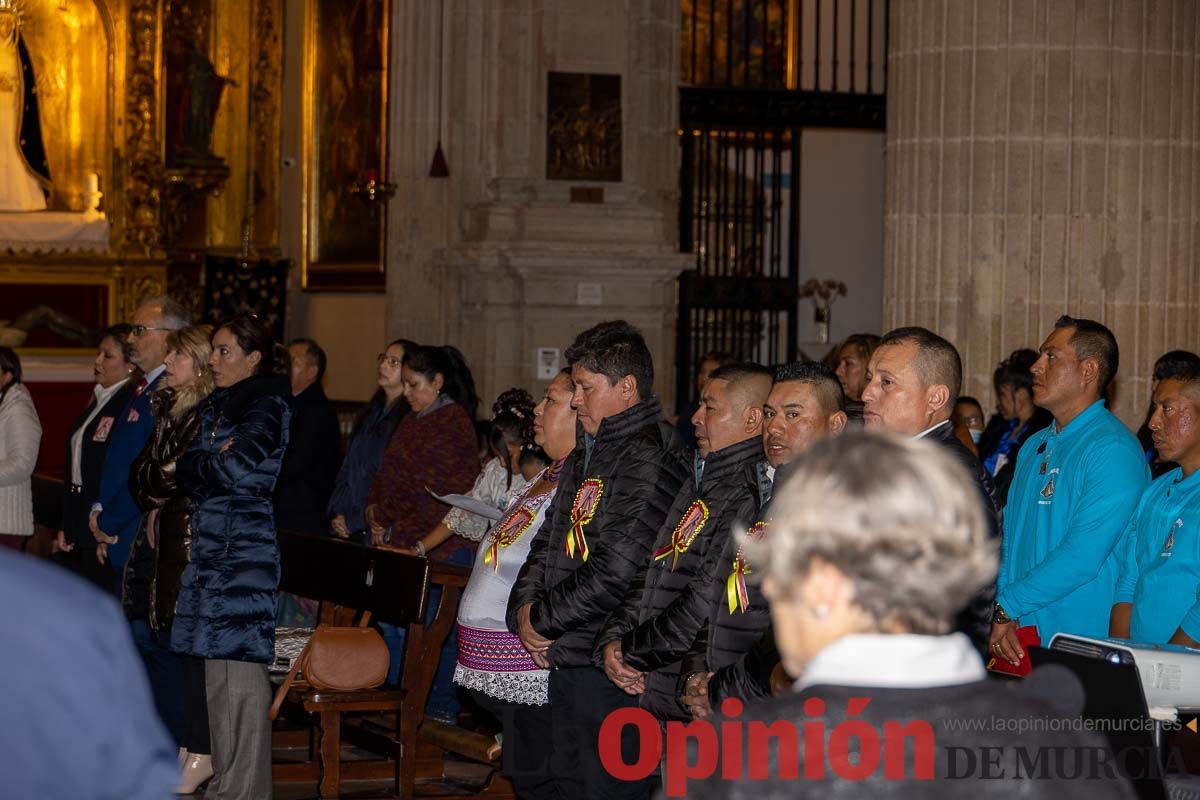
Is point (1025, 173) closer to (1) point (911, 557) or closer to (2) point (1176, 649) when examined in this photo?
(2) point (1176, 649)

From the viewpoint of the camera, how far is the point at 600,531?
5297 mm

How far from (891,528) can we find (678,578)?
297 cm

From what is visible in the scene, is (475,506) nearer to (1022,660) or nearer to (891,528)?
(1022,660)

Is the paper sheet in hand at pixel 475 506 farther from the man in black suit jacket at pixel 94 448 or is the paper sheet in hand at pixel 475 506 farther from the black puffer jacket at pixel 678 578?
the black puffer jacket at pixel 678 578

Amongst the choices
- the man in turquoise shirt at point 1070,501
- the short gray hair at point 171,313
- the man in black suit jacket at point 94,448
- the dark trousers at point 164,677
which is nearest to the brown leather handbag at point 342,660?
the dark trousers at point 164,677

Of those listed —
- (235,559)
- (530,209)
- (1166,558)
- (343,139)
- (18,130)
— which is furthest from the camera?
(18,130)

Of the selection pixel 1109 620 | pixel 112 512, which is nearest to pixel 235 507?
pixel 112 512

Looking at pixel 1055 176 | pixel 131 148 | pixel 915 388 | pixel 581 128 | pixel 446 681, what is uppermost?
pixel 131 148

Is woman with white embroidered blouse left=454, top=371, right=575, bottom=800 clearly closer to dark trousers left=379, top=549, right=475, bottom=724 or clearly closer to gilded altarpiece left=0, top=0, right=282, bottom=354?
dark trousers left=379, top=549, right=475, bottom=724

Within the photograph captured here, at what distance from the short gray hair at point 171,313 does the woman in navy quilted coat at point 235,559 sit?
1023 mm

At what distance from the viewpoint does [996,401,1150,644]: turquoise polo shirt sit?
197 inches

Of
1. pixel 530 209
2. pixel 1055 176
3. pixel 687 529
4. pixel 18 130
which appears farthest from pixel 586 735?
pixel 18 130

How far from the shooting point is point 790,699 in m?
2.08

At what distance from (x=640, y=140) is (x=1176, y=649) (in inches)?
396
